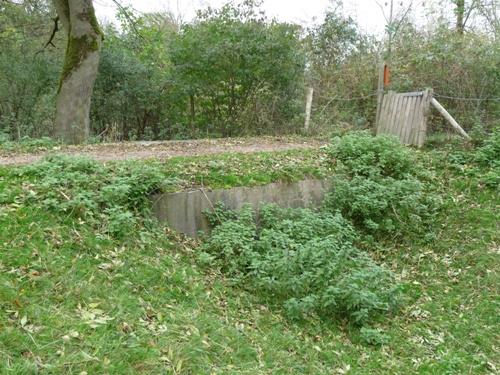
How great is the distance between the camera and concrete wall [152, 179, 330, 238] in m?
5.22

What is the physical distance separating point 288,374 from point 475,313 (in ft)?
7.88

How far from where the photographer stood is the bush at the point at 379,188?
247 inches

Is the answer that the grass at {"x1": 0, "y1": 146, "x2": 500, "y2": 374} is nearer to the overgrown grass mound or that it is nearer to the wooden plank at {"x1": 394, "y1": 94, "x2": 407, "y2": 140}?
the overgrown grass mound

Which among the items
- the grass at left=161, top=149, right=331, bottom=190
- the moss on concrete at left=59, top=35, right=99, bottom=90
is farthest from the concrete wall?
the moss on concrete at left=59, top=35, right=99, bottom=90

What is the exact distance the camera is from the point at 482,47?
360 inches

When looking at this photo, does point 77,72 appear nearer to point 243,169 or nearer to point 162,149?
point 162,149

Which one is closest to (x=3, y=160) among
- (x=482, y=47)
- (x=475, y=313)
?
(x=475, y=313)

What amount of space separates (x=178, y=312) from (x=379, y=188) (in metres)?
3.80

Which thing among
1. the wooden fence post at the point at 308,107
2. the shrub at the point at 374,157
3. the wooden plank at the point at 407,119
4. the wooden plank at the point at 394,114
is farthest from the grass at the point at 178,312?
the wooden fence post at the point at 308,107

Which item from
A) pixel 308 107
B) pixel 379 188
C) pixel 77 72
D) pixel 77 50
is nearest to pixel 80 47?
pixel 77 50

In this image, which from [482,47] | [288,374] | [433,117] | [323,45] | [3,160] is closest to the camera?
[288,374]

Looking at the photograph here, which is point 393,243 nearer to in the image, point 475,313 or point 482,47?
point 475,313

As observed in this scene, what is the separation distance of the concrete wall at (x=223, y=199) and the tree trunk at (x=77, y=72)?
5.13 m

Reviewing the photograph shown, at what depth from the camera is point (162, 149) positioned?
7.55 m
